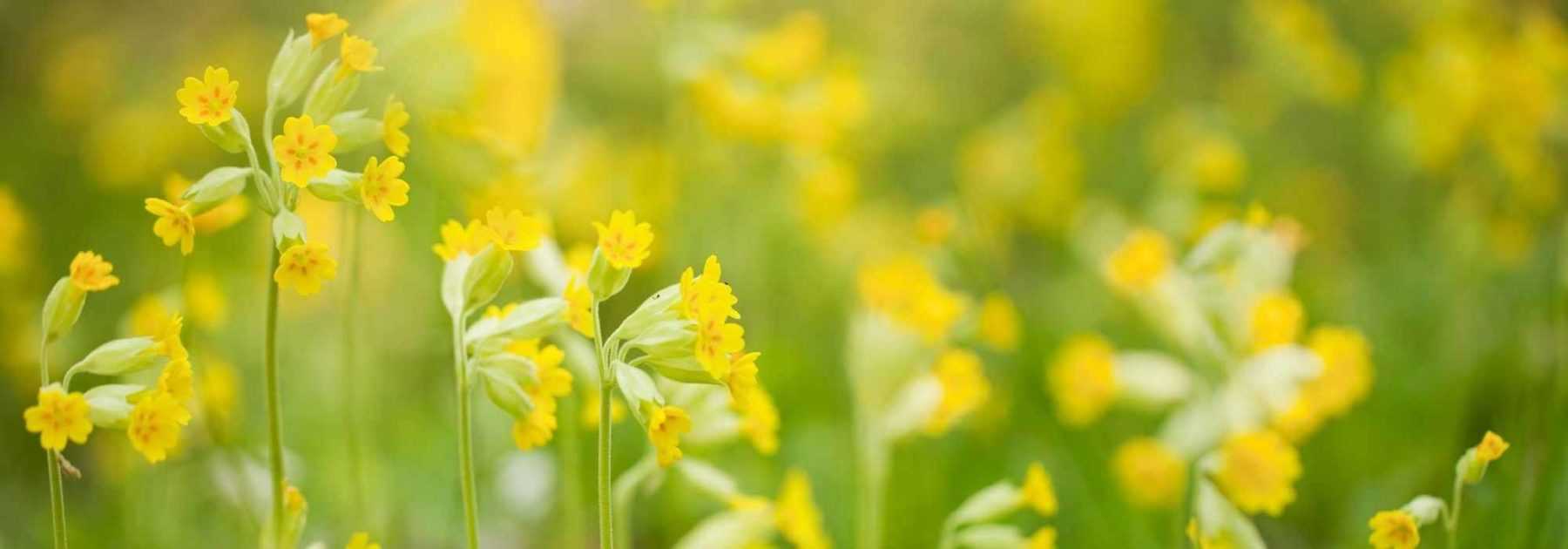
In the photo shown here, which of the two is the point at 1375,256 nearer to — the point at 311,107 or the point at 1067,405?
the point at 1067,405

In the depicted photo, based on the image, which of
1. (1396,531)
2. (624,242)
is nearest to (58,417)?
(624,242)

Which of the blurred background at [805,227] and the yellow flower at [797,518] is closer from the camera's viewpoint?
the yellow flower at [797,518]

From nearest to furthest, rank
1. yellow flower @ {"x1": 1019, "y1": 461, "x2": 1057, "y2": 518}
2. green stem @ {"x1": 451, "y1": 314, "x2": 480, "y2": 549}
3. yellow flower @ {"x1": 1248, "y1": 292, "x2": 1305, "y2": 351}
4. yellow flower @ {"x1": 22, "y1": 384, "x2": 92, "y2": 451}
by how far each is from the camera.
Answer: yellow flower @ {"x1": 22, "y1": 384, "x2": 92, "y2": 451} < green stem @ {"x1": 451, "y1": 314, "x2": 480, "y2": 549} < yellow flower @ {"x1": 1019, "y1": 461, "x2": 1057, "y2": 518} < yellow flower @ {"x1": 1248, "y1": 292, "x2": 1305, "y2": 351}

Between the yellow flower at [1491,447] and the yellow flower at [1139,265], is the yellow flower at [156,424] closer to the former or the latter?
the yellow flower at [1491,447]

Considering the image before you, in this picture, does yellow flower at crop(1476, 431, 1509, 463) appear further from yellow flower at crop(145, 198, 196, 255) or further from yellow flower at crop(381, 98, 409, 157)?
yellow flower at crop(145, 198, 196, 255)

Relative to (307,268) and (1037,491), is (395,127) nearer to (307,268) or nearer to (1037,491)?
(307,268)

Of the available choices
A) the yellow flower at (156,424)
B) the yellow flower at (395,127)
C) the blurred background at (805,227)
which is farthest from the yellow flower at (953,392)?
the yellow flower at (156,424)

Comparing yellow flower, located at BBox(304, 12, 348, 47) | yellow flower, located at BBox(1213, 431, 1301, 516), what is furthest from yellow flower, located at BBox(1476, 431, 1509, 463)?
yellow flower, located at BBox(304, 12, 348, 47)
